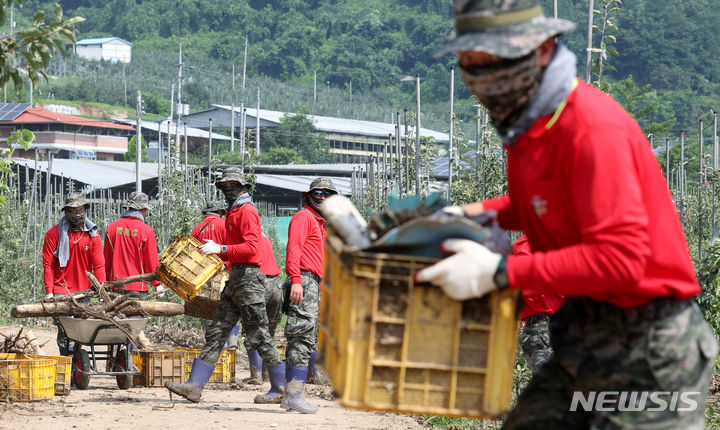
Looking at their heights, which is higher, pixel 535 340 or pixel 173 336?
pixel 535 340

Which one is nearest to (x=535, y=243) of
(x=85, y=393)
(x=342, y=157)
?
(x=85, y=393)

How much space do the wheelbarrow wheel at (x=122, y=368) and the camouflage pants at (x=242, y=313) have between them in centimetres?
180

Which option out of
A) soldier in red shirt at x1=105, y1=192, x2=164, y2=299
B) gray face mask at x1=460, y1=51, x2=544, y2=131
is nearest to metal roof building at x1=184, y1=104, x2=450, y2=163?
soldier in red shirt at x1=105, y1=192, x2=164, y2=299

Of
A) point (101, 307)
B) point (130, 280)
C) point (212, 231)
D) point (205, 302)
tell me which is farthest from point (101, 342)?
point (212, 231)

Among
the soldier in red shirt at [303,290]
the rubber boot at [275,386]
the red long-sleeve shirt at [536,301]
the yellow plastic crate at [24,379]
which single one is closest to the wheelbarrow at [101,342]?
the yellow plastic crate at [24,379]

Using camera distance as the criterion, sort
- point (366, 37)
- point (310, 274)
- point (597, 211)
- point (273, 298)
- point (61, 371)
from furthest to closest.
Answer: point (366, 37), point (273, 298), point (61, 371), point (310, 274), point (597, 211)

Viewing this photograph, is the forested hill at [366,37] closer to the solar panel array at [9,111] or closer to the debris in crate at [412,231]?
the solar panel array at [9,111]

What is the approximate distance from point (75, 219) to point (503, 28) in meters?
9.58

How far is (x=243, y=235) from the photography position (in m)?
9.76

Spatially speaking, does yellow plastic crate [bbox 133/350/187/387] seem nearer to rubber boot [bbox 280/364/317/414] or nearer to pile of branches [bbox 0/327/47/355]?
pile of branches [bbox 0/327/47/355]

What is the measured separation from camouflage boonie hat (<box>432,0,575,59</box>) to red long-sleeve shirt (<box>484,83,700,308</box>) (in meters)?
0.21

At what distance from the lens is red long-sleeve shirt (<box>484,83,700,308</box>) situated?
9.48 ft

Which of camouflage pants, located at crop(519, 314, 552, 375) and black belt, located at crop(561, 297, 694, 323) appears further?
camouflage pants, located at crop(519, 314, 552, 375)

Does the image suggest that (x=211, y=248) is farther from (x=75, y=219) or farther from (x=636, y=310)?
(x=636, y=310)
